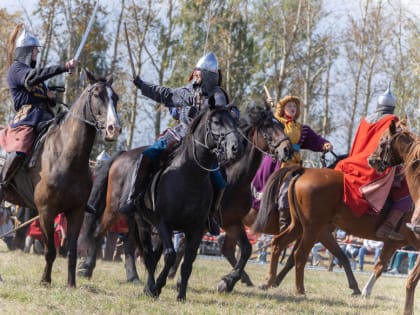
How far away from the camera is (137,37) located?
3428cm

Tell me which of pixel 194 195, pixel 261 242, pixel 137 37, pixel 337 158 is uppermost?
pixel 137 37

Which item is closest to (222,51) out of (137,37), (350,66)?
(137,37)

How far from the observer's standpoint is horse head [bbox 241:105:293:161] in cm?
988

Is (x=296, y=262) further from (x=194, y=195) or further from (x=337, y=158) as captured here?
(x=194, y=195)

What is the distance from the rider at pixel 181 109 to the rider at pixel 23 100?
1.25 meters

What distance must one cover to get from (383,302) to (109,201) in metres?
4.03

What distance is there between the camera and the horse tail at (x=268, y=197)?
38.9 ft

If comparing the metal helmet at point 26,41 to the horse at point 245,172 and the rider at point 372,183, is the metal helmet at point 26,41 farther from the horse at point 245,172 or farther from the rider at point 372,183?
the rider at point 372,183

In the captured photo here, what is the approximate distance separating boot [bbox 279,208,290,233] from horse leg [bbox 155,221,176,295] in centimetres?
408

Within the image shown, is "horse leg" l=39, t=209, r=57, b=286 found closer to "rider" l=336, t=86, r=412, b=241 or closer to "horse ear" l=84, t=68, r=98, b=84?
"horse ear" l=84, t=68, r=98, b=84

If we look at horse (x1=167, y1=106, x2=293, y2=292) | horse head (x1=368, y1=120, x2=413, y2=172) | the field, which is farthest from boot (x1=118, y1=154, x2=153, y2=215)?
horse head (x1=368, y1=120, x2=413, y2=172)

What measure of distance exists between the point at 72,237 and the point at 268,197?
3866mm

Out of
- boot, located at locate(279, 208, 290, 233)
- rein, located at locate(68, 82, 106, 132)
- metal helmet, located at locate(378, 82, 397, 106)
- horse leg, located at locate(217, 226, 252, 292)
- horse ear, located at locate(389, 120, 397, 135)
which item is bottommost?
horse leg, located at locate(217, 226, 252, 292)

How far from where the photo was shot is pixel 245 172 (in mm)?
10484
